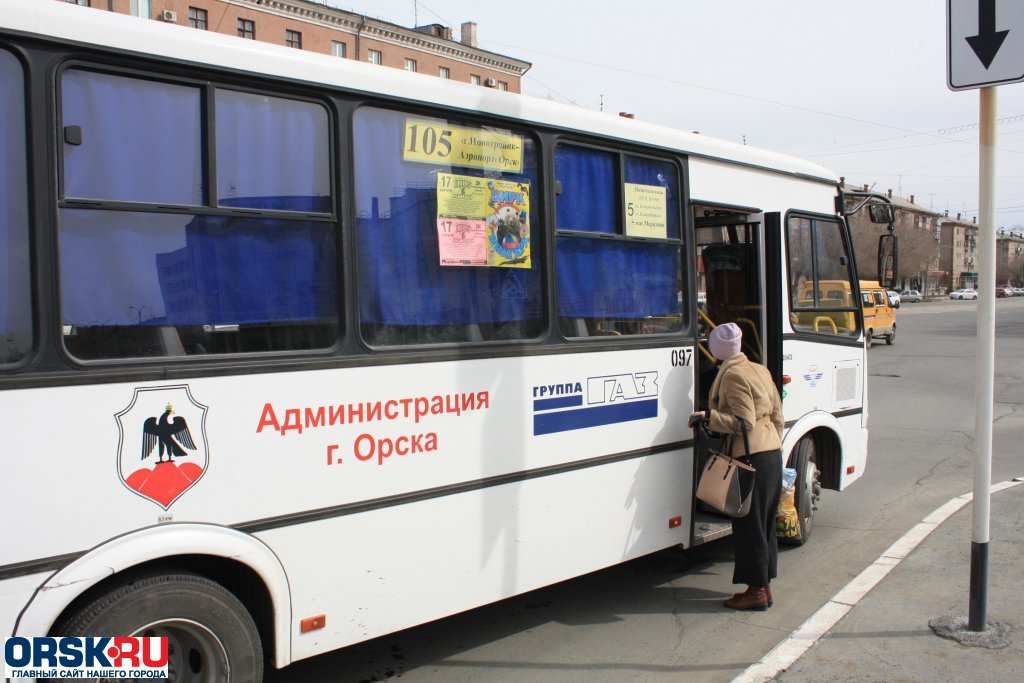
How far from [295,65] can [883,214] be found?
5.07 m

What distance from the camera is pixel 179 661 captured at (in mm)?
3424

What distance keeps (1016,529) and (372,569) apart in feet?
18.1

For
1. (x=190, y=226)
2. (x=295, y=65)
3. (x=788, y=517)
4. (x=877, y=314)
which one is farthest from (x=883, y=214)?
(x=877, y=314)

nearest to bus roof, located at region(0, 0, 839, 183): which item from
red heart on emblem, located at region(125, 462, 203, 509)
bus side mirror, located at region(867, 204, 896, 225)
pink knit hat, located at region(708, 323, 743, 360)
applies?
pink knit hat, located at region(708, 323, 743, 360)

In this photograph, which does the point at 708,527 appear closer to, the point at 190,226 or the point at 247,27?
the point at 190,226

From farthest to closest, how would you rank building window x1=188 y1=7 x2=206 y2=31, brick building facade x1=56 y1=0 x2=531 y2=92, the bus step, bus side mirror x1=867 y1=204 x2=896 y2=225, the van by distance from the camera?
brick building facade x1=56 y1=0 x2=531 y2=92, building window x1=188 y1=7 x2=206 y2=31, the van, bus side mirror x1=867 y1=204 x2=896 y2=225, the bus step

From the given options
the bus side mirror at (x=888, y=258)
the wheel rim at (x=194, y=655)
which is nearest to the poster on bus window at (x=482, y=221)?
the wheel rim at (x=194, y=655)

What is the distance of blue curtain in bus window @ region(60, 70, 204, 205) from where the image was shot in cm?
313

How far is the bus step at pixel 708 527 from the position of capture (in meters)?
5.69

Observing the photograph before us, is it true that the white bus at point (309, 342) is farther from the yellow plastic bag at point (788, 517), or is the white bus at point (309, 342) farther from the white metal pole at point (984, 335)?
the white metal pole at point (984, 335)

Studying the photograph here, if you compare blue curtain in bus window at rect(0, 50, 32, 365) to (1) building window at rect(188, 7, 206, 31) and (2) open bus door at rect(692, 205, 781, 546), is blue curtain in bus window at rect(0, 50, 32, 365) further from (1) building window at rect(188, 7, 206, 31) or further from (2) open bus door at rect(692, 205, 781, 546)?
(1) building window at rect(188, 7, 206, 31)

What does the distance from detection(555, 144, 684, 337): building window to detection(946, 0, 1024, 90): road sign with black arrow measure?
1.67 meters

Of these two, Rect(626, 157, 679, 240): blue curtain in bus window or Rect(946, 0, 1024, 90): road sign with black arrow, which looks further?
Rect(626, 157, 679, 240): blue curtain in bus window

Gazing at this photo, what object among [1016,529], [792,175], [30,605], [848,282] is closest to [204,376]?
[30,605]
